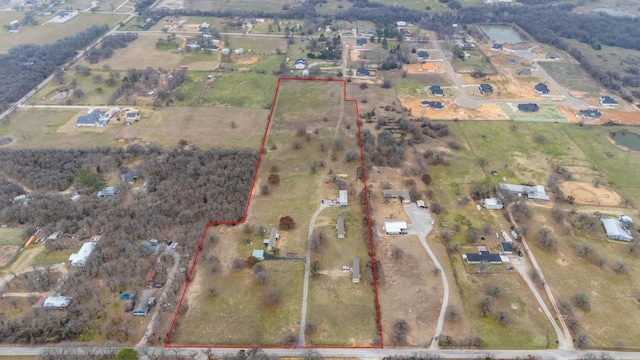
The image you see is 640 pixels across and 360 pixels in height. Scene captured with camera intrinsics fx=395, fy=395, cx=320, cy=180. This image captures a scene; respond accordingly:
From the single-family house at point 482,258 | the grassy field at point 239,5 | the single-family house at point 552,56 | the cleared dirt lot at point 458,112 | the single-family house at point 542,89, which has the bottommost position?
the single-family house at point 482,258

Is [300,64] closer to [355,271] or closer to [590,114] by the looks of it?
[590,114]

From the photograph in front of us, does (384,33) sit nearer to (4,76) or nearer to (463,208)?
(463,208)

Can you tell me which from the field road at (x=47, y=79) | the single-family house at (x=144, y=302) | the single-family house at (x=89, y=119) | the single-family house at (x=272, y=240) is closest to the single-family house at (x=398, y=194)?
the single-family house at (x=272, y=240)

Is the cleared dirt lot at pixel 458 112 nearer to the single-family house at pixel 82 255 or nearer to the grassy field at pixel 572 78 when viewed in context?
the grassy field at pixel 572 78

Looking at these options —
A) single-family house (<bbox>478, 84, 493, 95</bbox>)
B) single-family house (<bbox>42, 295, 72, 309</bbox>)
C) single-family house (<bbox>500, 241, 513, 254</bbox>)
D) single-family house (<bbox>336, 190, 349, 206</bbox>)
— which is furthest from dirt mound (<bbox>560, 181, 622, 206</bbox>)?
single-family house (<bbox>42, 295, 72, 309</bbox>)

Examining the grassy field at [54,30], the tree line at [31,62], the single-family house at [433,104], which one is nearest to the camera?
the single-family house at [433,104]

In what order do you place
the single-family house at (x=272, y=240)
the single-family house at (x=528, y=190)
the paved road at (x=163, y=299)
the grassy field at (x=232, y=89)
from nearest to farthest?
the paved road at (x=163, y=299)
the single-family house at (x=272, y=240)
the single-family house at (x=528, y=190)
the grassy field at (x=232, y=89)

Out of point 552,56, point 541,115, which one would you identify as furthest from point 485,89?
point 552,56
